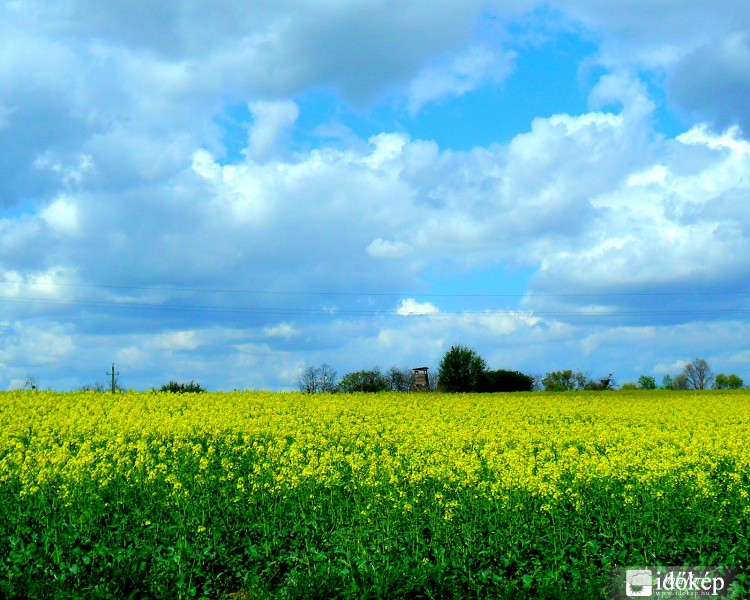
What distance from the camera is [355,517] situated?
35.9 ft

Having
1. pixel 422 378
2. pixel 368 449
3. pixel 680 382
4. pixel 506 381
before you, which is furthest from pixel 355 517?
pixel 680 382

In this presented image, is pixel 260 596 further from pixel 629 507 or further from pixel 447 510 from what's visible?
pixel 629 507

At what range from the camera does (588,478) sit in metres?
13.1

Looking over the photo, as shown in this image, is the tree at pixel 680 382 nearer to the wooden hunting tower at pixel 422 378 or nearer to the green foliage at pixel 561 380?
the green foliage at pixel 561 380

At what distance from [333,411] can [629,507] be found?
45.1 ft

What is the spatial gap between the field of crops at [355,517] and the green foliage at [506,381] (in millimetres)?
44523

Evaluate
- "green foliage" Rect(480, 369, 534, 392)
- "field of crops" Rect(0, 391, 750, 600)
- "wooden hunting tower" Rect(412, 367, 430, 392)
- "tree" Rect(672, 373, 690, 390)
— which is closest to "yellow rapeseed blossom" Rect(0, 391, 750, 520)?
"field of crops" Rect(0, 391, 750, 600)

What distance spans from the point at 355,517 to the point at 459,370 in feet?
159

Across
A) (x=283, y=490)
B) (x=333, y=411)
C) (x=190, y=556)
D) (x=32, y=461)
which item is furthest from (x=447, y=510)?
(x=333, y=411)

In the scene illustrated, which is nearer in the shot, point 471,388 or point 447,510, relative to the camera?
point 447,510

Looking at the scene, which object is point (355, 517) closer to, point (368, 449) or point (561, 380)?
point (368, 449)

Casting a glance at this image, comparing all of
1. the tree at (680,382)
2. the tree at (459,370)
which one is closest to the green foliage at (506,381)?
the tree at (459,370)

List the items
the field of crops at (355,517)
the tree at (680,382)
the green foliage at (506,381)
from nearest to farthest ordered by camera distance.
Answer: the field of crops at (355,517), the green foliage at (506,381), the tree at (680,382)

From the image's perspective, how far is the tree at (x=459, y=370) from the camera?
58781 mm
